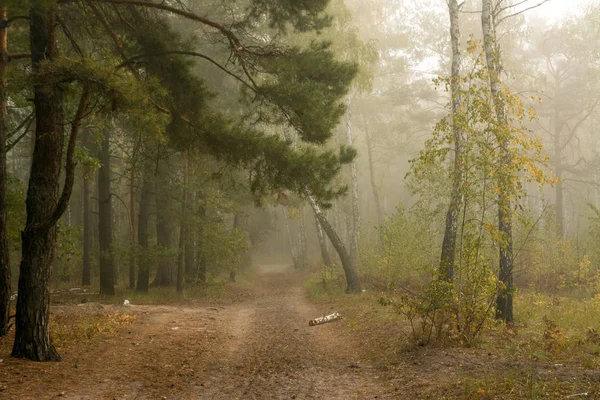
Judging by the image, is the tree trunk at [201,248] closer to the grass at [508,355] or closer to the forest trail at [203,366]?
the forest trail at [203,366]

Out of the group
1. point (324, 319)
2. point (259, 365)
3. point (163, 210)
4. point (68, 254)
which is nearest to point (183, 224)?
point (163, 210)

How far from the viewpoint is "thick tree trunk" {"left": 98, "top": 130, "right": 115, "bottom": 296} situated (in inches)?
640

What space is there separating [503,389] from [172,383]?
4609 mm

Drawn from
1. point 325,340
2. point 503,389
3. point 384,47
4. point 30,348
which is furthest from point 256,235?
point 503,389

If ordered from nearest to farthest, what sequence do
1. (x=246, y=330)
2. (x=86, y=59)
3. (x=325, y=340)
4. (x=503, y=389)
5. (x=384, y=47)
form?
(x=503, y=389)
(x=86, y=59)
(x=325, y=340)
(x=246, y=330)
(x=384, y=47)

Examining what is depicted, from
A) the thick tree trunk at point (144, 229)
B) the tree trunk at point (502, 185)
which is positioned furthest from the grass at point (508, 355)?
the thick tree trunk at point (144, 229)

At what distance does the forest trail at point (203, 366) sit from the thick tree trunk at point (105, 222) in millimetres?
5094

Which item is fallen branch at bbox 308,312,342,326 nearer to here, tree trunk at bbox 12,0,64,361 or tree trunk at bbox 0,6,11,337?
tree trunk at bbox 12,0,64,361

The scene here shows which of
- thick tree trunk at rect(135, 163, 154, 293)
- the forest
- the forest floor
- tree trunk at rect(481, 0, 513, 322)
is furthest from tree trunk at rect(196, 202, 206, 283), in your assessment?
tree trunk at rect(481, 0, 513, 322)

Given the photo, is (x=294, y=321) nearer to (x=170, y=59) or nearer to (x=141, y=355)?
(x=141, y=355)

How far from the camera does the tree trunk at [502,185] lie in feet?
26.4

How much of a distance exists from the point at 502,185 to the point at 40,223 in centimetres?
784

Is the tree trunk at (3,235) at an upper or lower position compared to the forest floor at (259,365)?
upper

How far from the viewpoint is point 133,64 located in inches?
351
